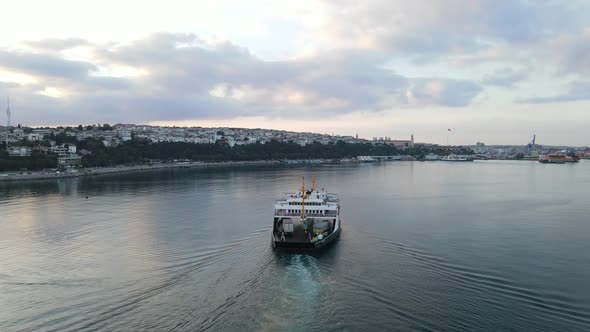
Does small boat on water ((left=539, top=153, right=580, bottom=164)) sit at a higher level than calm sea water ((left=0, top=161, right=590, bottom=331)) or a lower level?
higher

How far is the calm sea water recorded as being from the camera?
31.2 ft

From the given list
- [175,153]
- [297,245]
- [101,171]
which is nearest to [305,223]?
[297,245]

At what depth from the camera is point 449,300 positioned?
34.2 feet

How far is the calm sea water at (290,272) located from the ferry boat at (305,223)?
0.67 meters

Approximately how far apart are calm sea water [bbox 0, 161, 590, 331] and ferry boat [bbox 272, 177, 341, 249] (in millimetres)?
666

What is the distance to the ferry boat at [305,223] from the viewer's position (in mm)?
15188

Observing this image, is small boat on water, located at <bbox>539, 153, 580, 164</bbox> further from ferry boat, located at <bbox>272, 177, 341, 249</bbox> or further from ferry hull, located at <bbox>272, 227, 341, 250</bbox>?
ferry hull, located at <bbox>272, 227, 341, 250</bbox>

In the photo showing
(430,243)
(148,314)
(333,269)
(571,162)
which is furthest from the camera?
(571,162)

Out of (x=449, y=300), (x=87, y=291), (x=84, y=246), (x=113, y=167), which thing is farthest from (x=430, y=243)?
(x=113, y=167)

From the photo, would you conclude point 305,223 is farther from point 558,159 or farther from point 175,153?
point 558,159

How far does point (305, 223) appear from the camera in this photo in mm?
16859

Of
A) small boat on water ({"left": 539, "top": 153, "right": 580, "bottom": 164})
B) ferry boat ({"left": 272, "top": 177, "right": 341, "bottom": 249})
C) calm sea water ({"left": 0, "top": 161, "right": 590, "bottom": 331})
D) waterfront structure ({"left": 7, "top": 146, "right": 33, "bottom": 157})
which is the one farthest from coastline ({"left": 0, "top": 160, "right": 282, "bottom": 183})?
small boat on water ({"left": 539, "top": 153, "right": 580, "bottom": 164})

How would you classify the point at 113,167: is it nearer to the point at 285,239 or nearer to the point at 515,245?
the point at 285,239

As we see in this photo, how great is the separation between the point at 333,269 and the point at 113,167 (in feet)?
189
